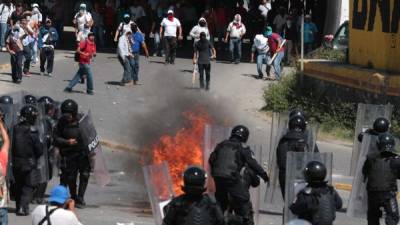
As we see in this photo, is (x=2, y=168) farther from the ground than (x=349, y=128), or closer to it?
farther from the ground

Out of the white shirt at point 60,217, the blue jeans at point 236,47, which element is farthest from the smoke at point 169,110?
the white shirt at point 60,217

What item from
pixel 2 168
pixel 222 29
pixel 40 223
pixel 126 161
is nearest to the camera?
pixel 40 223

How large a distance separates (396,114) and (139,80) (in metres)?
8.44

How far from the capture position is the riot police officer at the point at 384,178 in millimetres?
Answer: 12375

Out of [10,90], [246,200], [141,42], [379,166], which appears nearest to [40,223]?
[246,200]

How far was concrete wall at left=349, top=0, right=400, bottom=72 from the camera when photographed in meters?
21.5

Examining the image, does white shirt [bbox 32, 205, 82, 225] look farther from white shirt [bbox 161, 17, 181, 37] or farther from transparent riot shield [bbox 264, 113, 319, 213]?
white shirt [bbox 161, 17, 181, 37]

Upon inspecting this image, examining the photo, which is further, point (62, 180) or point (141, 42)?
point (141, 42)

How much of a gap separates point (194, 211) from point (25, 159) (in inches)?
195

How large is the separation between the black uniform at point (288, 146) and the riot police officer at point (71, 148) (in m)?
2.55

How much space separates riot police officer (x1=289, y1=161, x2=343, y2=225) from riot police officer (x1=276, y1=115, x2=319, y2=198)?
3.10m

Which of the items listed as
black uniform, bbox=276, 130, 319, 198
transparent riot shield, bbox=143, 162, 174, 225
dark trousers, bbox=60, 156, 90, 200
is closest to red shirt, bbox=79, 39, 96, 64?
dark trousers, bbox=60, 156, 90, 200

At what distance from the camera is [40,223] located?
873cm

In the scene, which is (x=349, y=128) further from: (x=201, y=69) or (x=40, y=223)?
(x=40, y=223)
